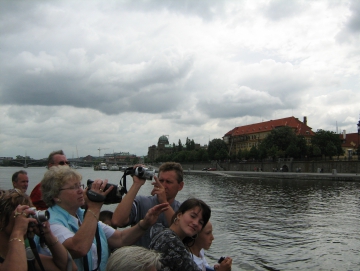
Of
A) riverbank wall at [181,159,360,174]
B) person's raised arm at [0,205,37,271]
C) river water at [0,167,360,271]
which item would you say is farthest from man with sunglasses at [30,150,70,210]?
riverbank wall at [181,159,360,174]

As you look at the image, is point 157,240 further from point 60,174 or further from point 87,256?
point 60,174

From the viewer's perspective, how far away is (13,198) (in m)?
2.62

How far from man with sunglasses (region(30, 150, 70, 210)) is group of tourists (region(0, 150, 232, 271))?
1.58 meters

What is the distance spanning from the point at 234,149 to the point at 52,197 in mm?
130007

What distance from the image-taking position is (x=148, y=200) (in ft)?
12.9

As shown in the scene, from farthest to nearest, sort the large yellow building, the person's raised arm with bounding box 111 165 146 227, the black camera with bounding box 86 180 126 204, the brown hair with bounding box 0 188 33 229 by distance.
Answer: the large yellow building
the person's raised arm with bounding box 111 165 146 227
the black camera with bounding box 86 180 126 204
the brown hair with bounding box 0 188 33 229

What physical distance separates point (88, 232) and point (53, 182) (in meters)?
0.56

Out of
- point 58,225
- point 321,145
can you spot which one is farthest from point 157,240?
point 321,145

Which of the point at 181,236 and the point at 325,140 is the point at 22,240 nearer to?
the point at 181,236

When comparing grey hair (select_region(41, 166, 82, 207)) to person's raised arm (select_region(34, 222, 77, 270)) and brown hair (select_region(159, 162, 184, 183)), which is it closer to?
person's raised arm (select_region(34, 222, 77, 270))

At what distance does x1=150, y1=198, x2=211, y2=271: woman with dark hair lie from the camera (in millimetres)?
2695

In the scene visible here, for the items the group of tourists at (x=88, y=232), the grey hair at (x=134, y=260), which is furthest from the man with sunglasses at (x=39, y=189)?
the grey hair at (x=134, y=260)

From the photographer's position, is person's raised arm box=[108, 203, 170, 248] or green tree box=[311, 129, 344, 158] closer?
person's raised arm box=[108, 203, 170, 248]

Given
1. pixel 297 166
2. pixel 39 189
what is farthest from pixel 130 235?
pixel 297 166
